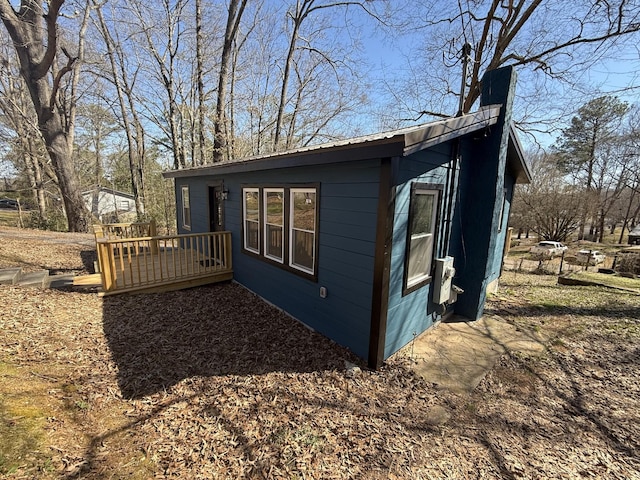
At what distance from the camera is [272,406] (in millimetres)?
2840

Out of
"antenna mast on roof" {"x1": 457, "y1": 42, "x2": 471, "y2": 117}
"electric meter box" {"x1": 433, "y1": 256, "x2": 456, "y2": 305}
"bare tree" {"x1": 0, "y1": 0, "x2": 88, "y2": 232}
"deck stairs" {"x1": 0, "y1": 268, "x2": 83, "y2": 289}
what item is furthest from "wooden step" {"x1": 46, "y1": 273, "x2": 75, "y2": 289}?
"antenna mast on roof" {"x1": 457, "y1": 42, "x2": 471, "y2": 117}

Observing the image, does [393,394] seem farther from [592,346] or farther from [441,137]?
[592,346]

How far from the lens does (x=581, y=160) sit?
24.4 m

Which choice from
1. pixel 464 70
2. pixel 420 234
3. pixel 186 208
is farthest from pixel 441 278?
pixel 186 208

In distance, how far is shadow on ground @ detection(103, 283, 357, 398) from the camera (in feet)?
10.8

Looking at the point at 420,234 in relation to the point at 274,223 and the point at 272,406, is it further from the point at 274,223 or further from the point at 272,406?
the point at 272,406

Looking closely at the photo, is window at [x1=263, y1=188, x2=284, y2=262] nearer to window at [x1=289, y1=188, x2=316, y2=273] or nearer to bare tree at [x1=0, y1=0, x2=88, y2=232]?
window at [x1=289, y1=188, x2=316, y2=273]

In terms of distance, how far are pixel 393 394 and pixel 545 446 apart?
1.35m

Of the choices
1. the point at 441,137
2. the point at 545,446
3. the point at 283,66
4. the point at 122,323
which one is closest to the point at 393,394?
the point at 545,446

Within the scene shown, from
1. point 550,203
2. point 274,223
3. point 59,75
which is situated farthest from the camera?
point 550,203

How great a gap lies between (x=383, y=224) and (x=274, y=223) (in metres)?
2.47

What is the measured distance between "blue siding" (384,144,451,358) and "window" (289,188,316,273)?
1289mm

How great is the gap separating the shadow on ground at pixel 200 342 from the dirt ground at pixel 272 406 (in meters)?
0.03

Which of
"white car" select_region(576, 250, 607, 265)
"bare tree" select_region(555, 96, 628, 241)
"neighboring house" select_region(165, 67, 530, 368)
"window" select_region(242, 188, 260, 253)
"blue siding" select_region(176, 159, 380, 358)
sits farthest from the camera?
"bare tree" select_region(555, 96, 628, 241)
